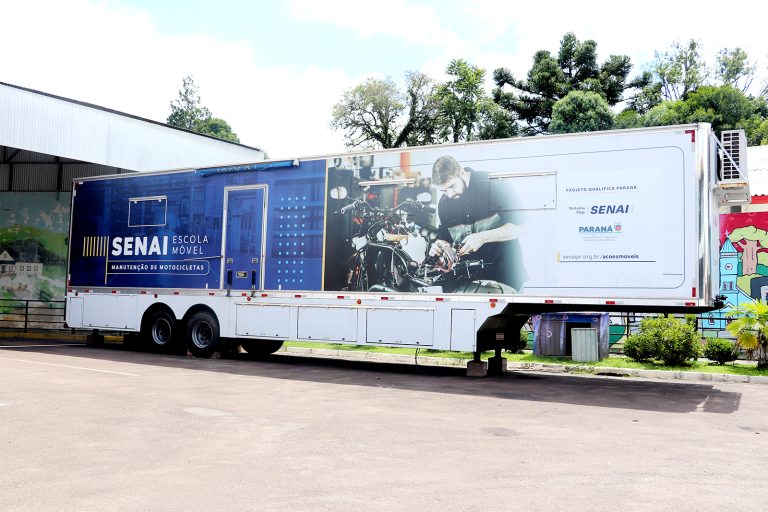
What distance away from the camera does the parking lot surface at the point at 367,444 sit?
5.56 metres

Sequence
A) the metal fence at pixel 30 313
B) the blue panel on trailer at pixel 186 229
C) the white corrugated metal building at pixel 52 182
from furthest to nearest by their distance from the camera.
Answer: the metal fence at pixel 30 313 → the white corrugated metal building at pixel 52 182 → the blue panel on trailer at pixel 186 229

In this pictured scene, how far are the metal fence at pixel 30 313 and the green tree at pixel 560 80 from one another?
105ft

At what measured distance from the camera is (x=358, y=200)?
14539mm

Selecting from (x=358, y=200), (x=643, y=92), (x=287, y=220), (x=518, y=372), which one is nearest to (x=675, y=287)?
(x=518, y=372)

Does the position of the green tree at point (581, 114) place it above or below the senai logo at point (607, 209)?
above

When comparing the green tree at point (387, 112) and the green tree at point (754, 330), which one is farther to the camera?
the green tree at point (387, 112)

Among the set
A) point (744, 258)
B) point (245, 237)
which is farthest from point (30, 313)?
point (744, 258)

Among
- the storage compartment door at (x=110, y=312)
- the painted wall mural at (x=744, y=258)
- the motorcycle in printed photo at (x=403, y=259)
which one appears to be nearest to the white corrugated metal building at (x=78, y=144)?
the storage compartment door at (x=110, y=312)

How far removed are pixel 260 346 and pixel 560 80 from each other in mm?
35748

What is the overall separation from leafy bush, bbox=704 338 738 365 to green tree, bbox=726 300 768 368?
2.64ft

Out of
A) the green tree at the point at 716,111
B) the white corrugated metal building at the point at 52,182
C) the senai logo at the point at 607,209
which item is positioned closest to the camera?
the senai logo at the point at 607,209

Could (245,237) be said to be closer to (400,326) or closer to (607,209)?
(400,326)

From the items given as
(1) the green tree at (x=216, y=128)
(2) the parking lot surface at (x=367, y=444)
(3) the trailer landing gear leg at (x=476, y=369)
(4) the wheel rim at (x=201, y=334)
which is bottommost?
(2) the parking lot surface at (x=367, y=444)

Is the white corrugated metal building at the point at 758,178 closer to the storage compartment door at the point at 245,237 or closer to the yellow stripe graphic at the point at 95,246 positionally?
the storage compartment door at the point at 245,237
